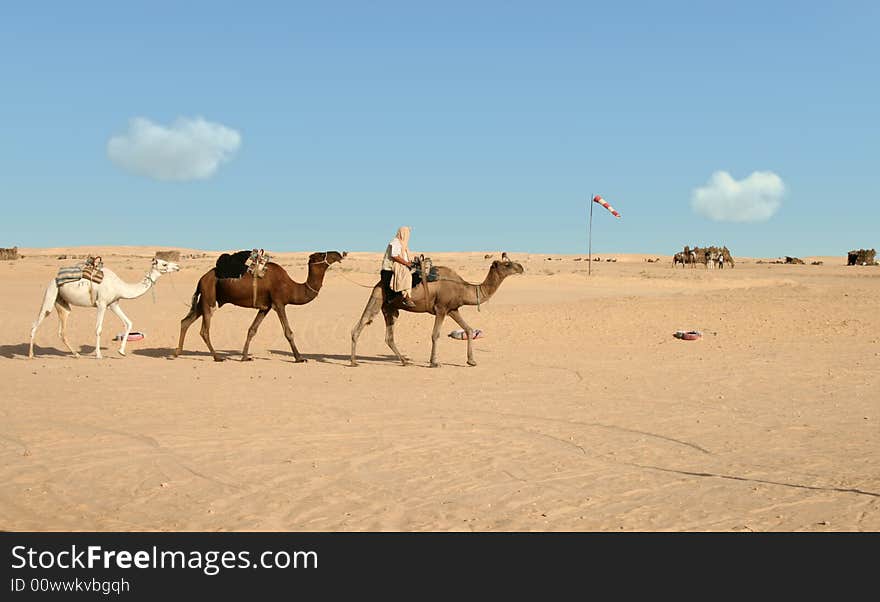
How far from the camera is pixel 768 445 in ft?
32.1

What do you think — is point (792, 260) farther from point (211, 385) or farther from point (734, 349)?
point (211, 385)

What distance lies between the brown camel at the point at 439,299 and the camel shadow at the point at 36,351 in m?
6.15

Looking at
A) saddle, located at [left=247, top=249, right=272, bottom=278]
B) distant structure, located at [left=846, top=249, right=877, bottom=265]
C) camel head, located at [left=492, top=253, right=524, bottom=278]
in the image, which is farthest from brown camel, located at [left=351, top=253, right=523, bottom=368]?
distant structure, located at [left=846, top=249, right=877, bottom=265]

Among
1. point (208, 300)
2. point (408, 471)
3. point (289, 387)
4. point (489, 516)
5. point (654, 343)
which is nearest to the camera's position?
point (489, 516)

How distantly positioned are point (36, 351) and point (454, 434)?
11.9 metres

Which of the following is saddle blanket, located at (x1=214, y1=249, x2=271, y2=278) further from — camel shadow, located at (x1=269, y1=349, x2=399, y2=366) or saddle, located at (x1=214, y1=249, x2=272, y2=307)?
camel shadow, located at (x1=269, y1=349, x2=399, y2=366)

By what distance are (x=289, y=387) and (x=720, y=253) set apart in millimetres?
63113

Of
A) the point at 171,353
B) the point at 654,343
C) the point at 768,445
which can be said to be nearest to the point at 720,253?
the point at 654,343

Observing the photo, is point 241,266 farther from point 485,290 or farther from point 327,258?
point 485,290

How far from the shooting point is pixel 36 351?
18.6 m

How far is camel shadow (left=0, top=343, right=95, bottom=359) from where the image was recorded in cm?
1805

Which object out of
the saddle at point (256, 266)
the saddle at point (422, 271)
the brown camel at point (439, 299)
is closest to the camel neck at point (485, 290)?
the brown camel at point (439, 299)

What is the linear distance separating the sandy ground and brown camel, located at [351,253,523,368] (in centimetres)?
67
